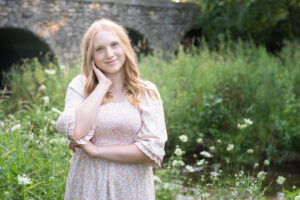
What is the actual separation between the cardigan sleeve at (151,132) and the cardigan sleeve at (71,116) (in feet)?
0.85

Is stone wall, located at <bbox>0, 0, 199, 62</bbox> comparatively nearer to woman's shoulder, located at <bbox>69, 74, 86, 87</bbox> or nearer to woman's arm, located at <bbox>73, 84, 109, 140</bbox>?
woman's shoulder, located at <bbox>69, 74, 86, 87</bbox>

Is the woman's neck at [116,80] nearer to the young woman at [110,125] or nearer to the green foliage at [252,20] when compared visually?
the young woman at [110,125]

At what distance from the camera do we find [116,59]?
1.80 meters

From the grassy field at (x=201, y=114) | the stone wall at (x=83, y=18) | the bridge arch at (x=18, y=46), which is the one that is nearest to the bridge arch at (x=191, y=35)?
the stone wall at (x=83, y=18)

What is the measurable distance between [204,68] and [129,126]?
17.9 feet

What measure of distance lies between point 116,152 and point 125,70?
0.49 m

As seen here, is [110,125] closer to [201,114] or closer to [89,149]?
[89,149]

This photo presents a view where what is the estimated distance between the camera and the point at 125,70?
190 centimetres

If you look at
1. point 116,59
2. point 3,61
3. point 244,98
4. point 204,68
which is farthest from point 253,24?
point 116,59

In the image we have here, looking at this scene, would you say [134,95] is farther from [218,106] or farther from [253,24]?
[253,24]

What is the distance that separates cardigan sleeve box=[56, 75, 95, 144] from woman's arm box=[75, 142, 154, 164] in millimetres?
50

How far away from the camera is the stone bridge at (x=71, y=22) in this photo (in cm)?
979

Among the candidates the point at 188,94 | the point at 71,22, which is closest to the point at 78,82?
the point at 188,94

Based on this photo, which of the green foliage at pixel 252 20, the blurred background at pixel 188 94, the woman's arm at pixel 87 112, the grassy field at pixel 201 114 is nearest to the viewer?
the woman's arm at pixel 87 112
